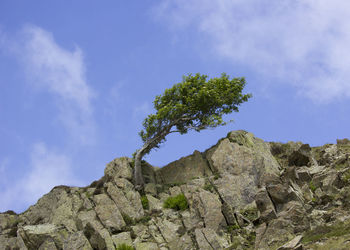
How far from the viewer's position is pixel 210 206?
29.6 metres

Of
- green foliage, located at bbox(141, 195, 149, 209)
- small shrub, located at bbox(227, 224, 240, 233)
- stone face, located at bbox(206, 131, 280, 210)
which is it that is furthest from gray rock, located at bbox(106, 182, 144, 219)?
small shrub, located at bbox(227, 224, 240, 233)

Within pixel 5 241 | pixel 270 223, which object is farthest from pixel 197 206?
pixel 5 241

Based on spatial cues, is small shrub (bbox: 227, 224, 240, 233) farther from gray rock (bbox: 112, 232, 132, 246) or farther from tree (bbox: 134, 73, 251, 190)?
tree (bbox: 134, 73, 251, 190)

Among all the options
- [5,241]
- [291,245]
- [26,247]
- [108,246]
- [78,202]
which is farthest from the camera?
[78,202]

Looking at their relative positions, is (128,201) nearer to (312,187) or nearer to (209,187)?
(209,187)

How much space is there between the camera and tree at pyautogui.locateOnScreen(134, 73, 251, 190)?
4106cm

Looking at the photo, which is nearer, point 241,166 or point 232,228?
point 232,228

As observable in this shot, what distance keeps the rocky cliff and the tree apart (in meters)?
3.12

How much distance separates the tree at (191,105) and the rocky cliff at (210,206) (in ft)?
10.2

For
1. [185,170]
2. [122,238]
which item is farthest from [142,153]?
[122,238]

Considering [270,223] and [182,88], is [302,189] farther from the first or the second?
[182,88]

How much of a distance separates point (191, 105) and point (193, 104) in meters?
0.37

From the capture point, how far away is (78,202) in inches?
1393

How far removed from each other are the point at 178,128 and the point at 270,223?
69.2 ft
